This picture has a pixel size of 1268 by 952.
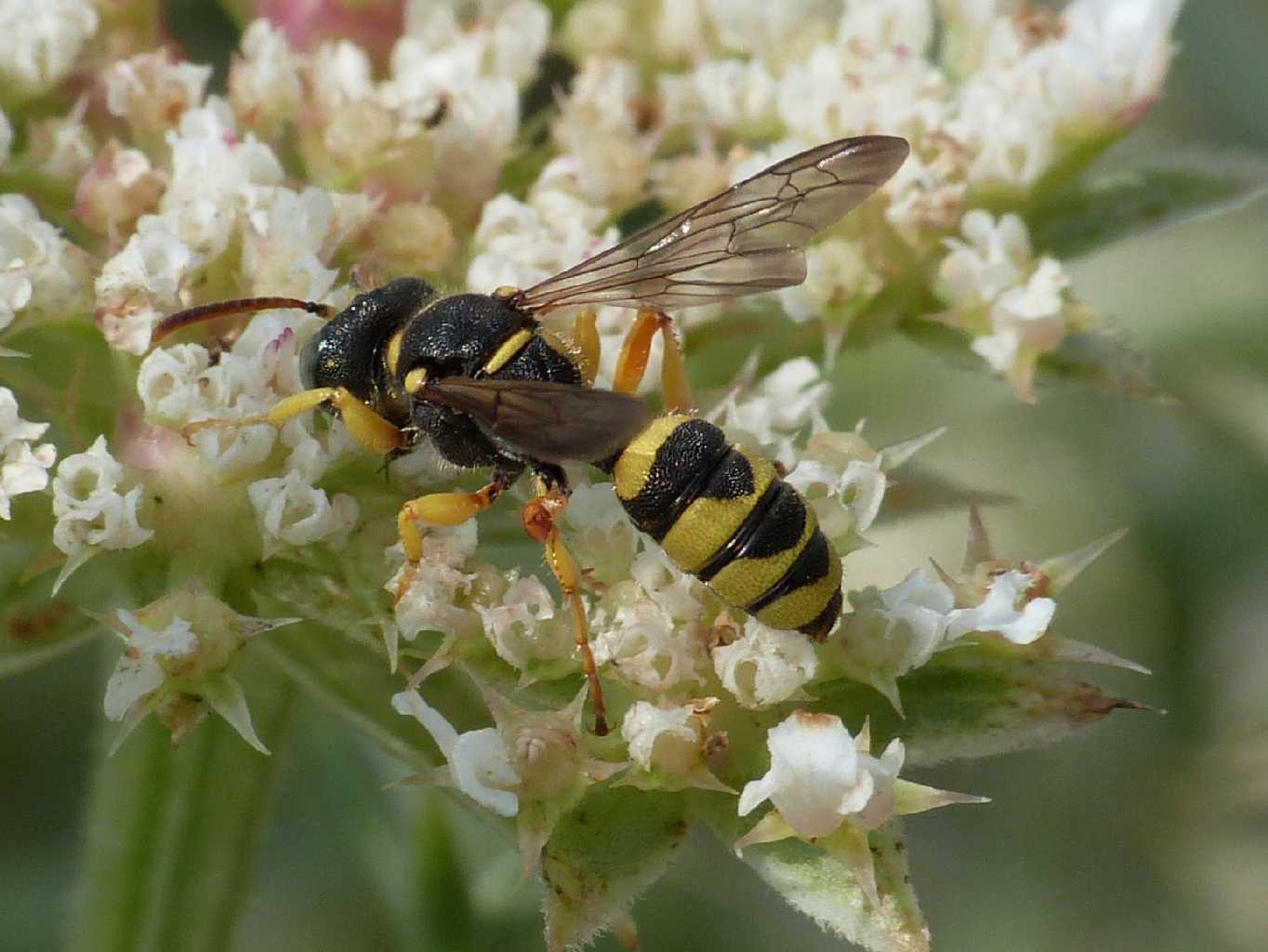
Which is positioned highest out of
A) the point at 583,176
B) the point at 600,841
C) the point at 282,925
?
the point at 583,176

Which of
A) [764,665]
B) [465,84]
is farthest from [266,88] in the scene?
[764,665]

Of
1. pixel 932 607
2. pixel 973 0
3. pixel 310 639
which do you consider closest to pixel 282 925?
pixel 310 639

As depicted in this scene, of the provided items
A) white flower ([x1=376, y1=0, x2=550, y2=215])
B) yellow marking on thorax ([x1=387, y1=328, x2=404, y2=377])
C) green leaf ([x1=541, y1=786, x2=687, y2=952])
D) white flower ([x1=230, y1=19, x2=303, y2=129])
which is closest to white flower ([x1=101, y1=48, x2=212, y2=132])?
white flower ([x1=230, y1=19, x2=303, y2=129])

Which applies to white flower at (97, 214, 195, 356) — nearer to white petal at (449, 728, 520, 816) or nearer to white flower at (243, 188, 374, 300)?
white flower at (243, 188, 374, 300)

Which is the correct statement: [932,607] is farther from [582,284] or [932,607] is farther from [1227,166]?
[1227,166]

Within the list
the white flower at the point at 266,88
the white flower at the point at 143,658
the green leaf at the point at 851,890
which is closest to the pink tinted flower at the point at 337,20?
the white flower at the point at 266,88
